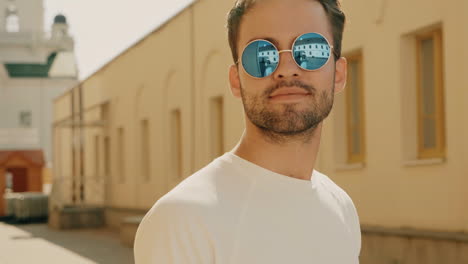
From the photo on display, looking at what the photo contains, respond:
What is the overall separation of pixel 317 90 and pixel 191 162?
19.5 metres

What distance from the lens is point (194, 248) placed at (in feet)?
6.36

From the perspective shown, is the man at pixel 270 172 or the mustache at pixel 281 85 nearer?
the man at pixel 270 172

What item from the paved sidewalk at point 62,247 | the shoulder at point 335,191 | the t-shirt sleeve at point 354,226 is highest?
the shoulder at point 335,191

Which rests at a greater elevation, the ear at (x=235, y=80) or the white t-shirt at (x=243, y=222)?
the ear at (x=235, y=80)

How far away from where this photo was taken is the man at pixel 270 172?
6.45 feet

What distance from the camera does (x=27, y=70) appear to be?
80125mm

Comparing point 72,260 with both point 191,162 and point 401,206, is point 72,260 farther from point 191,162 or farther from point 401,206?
point 401,206

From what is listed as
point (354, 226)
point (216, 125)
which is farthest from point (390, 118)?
point (354, 226)

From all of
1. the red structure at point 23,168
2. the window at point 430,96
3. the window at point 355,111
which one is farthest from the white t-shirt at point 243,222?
the red structure at point 23,168

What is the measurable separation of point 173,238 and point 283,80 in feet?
1.66

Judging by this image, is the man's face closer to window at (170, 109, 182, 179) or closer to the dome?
window at (170, 109, 182, 179)

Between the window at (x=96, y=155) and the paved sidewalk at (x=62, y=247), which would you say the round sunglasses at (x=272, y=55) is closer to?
the paved sidewalk at (x=62, y=247)

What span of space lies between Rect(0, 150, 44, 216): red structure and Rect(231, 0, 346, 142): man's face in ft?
126

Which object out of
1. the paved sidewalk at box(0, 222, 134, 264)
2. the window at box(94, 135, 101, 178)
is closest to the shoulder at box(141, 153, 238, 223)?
the paved sidewalk at box(0, 222, 134, 264)
